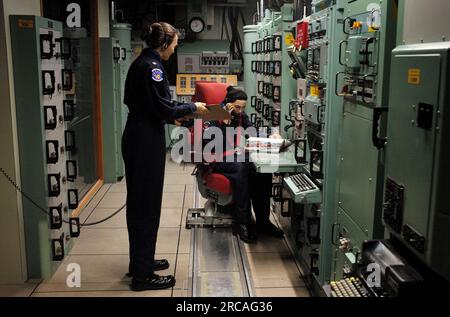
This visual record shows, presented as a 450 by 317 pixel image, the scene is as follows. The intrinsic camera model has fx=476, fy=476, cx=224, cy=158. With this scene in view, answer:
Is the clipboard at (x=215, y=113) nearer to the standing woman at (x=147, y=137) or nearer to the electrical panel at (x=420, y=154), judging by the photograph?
the standing woman at (x=147, y=137)

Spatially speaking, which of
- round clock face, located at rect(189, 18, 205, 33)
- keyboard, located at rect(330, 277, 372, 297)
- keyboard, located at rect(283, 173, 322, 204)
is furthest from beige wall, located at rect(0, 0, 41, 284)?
round clock face, located at rect(189, 18, 205, 33)

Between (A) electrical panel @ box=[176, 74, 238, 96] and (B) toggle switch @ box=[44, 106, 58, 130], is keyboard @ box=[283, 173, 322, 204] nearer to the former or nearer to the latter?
(B) toggle switch @ box=[44, 106, 58, 130]

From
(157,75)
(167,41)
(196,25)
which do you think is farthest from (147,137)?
(196,25)

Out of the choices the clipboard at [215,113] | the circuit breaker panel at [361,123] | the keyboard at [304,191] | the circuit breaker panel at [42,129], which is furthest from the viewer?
the clipboard at [215,113]

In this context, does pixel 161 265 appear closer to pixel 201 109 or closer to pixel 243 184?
pixel 243 184

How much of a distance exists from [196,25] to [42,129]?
5.61 m

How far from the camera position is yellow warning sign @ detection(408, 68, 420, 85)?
1.67 metres

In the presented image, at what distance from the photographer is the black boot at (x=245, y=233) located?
457cm

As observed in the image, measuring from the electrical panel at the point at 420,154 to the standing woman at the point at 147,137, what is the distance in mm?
1836

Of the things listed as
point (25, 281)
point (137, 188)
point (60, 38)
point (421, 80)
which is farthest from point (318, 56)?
point (25, 281)

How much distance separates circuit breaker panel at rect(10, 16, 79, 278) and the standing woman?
2.18 feet

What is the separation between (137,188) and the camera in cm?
344

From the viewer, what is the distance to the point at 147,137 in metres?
3.39

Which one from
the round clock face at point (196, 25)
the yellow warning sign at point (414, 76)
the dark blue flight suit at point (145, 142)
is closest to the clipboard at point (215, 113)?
the dark blue flight suit at point (145, 142)
